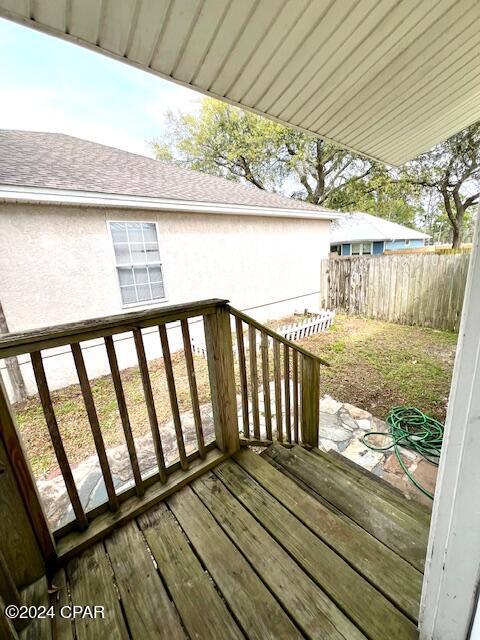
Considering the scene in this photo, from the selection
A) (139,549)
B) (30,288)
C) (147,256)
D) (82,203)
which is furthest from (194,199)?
(139,549)

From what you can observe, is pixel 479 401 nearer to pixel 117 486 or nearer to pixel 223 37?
pixel 223 37

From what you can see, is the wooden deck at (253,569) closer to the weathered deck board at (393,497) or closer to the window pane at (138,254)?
the weathered deck board at (393,497)

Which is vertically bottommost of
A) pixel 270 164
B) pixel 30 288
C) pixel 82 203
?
pixel 30 288

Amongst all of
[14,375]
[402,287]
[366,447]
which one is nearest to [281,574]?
[366,447]

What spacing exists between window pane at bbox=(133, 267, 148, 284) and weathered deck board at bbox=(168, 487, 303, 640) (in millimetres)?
4432

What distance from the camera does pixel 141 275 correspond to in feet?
17.3

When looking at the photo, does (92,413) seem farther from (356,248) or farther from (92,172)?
(356,248)

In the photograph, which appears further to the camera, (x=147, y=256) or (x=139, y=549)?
(x=147, y=256)

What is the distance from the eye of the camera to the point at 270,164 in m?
15.0

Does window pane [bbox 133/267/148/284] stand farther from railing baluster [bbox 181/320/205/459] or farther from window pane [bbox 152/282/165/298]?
railing baluster [bbox 181/320/205/459]

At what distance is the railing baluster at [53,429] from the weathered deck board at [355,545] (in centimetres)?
98

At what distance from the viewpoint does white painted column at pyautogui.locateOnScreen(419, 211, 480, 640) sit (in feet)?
2.22

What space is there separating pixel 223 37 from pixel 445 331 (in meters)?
7.16

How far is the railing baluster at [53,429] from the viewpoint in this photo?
1.17 m
